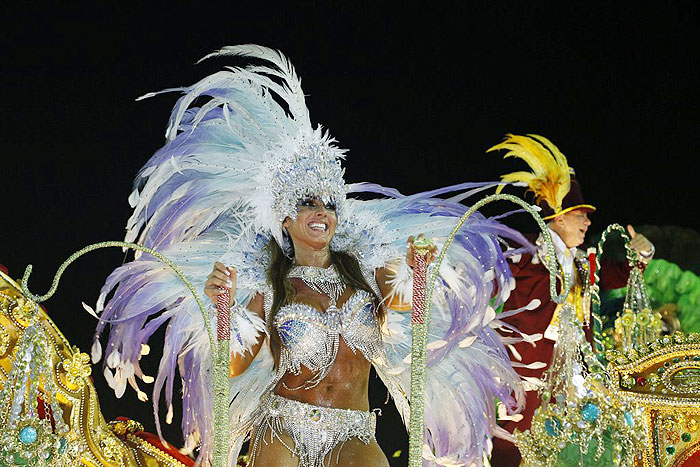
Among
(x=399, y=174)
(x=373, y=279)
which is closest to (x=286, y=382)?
(x=373, y=279)

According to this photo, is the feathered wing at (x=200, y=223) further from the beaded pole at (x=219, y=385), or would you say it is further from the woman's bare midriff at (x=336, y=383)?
the beaded pole at (x=219, y=385)

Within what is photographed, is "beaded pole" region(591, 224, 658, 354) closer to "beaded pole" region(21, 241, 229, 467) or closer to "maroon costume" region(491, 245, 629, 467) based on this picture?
"maroon costume" region(491, 245, 629, 467)

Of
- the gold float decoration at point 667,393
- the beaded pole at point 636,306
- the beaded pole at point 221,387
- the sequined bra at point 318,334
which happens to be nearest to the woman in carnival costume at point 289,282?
the sequined bra at point 318,334

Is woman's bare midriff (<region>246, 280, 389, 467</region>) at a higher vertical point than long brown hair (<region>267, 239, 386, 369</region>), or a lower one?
lower

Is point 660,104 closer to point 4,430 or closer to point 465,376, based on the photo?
point 465,376

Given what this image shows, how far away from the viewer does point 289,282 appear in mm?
2959

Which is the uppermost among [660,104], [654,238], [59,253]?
[660,104]

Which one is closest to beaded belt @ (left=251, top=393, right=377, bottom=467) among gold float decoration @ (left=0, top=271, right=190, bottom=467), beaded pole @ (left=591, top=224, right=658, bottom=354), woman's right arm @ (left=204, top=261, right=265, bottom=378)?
woman's right arm @ (left=204, top=261, right=265, bottom=378)

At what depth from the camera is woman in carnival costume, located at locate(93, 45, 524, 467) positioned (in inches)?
114

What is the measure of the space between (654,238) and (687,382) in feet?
7.59

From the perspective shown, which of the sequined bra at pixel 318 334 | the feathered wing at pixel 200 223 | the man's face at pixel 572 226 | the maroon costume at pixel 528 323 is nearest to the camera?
the sequined bra at pixel 318 334

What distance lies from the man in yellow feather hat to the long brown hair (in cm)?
149

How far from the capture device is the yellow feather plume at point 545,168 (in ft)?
14.4

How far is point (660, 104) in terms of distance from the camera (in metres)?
5.10
